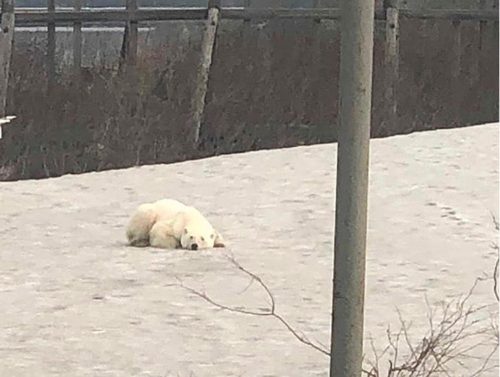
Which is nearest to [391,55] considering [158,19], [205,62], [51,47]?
[205,62]

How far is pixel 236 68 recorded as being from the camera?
11430mm

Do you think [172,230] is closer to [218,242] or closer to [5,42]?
[218,242]

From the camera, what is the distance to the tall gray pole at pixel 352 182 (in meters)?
2.74

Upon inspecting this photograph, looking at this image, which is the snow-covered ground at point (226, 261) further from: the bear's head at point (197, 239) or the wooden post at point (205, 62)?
the wooden post at point (205, 62)

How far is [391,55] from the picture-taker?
11289mm

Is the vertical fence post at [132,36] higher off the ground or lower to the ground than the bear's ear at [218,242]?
higher

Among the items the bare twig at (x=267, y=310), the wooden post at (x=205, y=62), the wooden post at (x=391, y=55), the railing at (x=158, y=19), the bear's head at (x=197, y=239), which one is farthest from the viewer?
the wooden post at (x=391, y=55)

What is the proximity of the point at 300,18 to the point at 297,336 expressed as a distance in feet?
26.3

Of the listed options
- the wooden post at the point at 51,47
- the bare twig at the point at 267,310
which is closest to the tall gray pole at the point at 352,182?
the bare twig at the point at 267,310

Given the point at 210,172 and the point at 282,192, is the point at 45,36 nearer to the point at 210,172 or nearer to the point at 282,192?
the point at 210,172

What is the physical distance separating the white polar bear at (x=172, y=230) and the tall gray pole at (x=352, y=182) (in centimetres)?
262

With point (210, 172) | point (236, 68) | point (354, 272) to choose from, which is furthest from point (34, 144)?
point (354, 272)

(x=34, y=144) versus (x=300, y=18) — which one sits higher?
(x=300, y=18)

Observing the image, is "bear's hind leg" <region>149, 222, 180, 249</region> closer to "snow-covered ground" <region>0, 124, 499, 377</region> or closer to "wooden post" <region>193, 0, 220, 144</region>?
"snow-covered ground" <region>0, 124, 499, 377</region>
